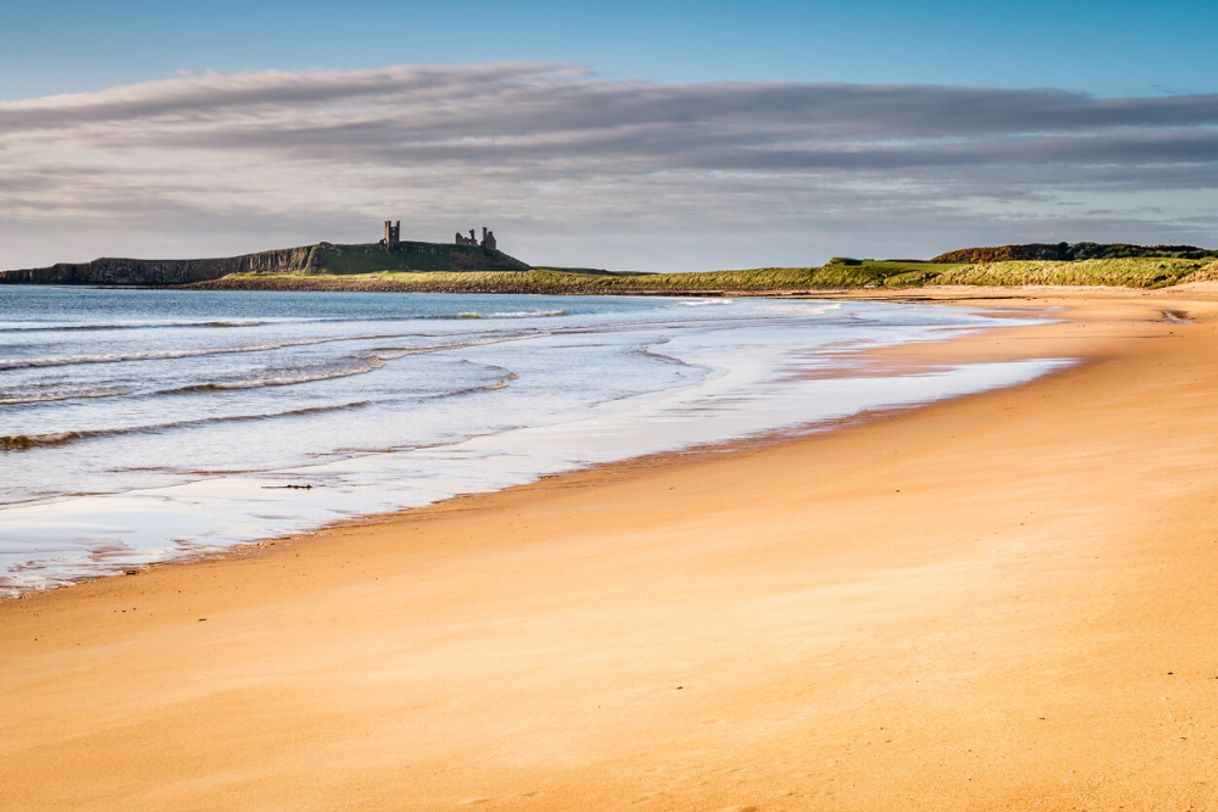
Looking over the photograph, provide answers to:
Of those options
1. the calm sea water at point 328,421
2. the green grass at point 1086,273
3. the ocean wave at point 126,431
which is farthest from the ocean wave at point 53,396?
the green grass at point 1086,273

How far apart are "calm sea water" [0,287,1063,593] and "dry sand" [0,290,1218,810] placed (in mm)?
2069

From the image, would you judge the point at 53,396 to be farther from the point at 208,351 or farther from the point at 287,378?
the point at 208,351

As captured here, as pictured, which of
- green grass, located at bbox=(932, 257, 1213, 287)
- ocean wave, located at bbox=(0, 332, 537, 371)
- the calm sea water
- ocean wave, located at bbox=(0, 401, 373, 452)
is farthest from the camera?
green grass, located at bbox=(932, 257, 1213, 287)

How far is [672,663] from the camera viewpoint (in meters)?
5.32

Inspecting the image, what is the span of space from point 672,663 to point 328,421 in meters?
16.0

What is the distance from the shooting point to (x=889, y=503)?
10.1 m

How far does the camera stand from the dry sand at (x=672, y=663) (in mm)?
3955

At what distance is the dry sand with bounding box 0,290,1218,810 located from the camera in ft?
13.0

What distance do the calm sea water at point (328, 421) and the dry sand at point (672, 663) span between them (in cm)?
207

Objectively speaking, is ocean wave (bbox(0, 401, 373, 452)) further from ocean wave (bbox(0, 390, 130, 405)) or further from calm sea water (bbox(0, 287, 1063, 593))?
ocean wave (bbox(0, 390, 130, 405))

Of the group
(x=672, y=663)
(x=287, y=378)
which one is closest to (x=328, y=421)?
(x=287, y=378)

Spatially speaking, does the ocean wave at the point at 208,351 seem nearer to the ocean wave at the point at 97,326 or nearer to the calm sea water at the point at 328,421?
the calm sea water at the point at 328,421

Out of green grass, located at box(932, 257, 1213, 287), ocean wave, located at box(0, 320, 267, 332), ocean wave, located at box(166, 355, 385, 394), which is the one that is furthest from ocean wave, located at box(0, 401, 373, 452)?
green grass, located at box(932, 257, 1213, 287)

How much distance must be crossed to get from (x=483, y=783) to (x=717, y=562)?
13.5 ft
